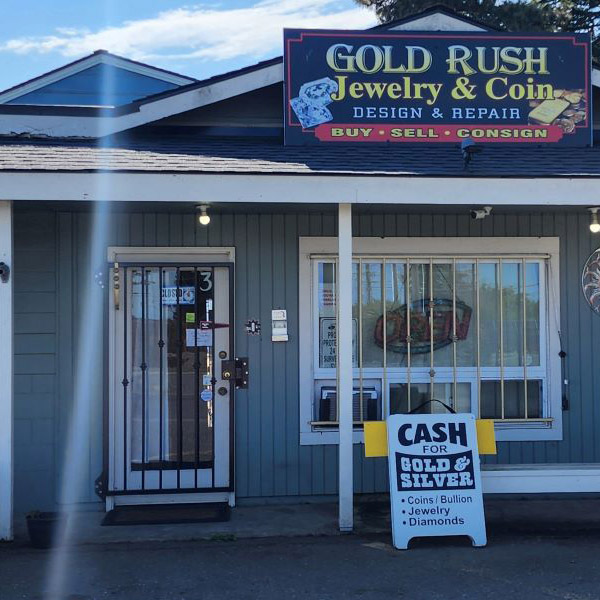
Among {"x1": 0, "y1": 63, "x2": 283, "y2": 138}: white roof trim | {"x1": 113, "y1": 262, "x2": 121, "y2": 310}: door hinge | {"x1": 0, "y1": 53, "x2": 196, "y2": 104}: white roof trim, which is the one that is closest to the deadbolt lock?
{"x1": 113, "y1": 262, "x2": 121, "y2": 310}: door hinge

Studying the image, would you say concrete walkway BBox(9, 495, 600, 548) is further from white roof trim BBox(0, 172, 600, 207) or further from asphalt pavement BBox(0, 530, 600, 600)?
white roof trim BBox(0, 172, 600, 207)

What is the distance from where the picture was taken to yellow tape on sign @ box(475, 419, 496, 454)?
5.70 meters

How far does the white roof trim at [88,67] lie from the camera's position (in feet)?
40.8

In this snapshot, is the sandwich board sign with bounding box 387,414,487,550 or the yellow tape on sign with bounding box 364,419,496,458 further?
the yellow tape on sign with bounding box 364,419,496,458

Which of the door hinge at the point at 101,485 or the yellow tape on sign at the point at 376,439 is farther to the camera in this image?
the door hinge at the point at 101,485

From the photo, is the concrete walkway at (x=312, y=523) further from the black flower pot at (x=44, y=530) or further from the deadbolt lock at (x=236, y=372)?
the deadbolt lock at (x=236, y=372)

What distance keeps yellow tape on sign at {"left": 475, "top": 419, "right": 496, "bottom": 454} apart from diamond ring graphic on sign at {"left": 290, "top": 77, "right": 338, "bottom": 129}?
2860 millimetres

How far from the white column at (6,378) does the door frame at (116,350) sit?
98 cm

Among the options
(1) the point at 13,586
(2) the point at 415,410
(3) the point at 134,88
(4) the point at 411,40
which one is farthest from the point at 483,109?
(3) the point at 134,88

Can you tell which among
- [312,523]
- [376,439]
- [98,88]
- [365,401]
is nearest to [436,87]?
[365,401]

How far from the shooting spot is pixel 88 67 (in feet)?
41.7

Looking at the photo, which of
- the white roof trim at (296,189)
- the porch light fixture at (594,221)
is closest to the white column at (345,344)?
the white roof trim at (296,189)

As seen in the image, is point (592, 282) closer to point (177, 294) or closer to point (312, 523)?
point (312, 523)

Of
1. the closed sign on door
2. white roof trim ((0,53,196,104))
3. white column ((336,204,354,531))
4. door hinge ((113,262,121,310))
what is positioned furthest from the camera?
white roof trim ((0,53,196,104))
